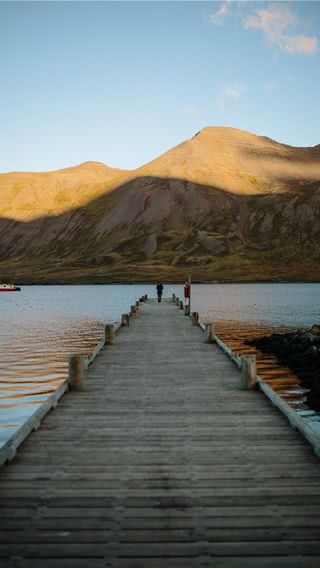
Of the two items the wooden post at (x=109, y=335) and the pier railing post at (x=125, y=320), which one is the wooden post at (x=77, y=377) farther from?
the pier railing post at (x=125, y=320)

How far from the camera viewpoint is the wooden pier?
22.5ft

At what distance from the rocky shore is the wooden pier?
358 inches

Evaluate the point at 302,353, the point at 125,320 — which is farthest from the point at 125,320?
the point at 302,353

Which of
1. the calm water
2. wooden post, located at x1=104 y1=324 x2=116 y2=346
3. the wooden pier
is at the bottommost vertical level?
the calm water

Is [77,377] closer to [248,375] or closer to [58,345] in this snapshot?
[248,375]

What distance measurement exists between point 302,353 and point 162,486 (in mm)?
24622

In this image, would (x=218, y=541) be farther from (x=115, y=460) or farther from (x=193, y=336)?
(x=193, y=336)

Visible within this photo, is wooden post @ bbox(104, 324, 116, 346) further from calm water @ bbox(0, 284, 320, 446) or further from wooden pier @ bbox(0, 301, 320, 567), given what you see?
wooden pier @ bbox(0, 301, 320, 567)

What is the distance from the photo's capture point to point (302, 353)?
3209cm

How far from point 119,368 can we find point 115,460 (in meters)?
9.82

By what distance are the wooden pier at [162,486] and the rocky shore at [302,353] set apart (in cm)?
910

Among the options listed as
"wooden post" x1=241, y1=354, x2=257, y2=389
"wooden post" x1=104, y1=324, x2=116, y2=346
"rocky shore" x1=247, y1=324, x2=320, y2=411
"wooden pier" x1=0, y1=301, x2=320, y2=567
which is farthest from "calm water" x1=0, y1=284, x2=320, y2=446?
"wooden pier" x1=0, y1=301, x2=320, y2=567

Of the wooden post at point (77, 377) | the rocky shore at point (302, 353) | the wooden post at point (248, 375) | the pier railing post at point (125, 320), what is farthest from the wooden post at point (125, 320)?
the wooden post at point (248, 375)

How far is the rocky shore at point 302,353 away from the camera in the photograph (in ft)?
78.3
